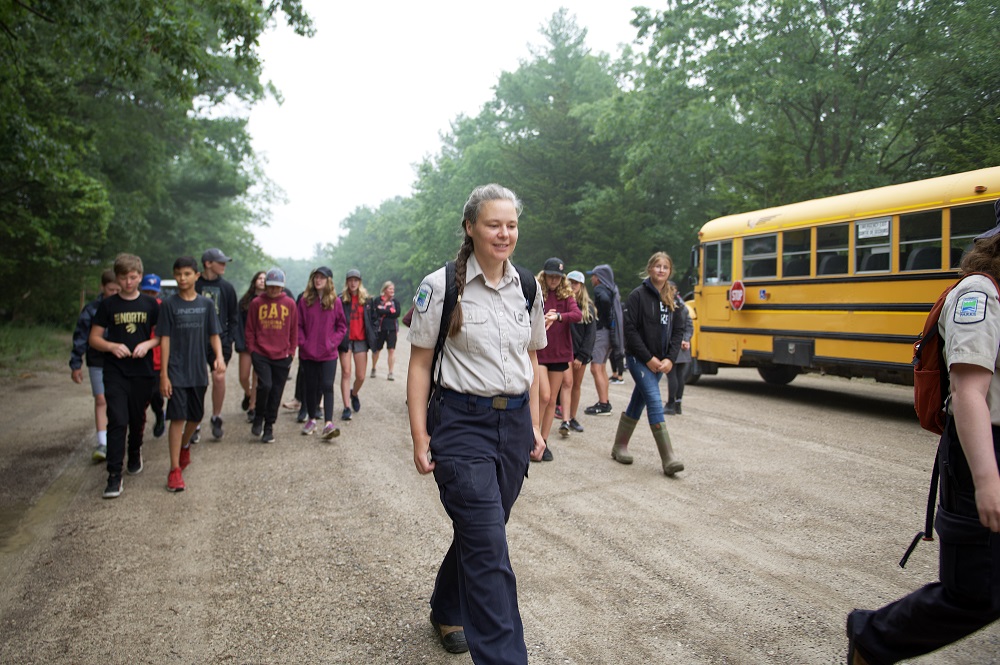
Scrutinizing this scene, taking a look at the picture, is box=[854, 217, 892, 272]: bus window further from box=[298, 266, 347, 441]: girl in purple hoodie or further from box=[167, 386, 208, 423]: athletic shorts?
box=[167, 386, 208, 423]: athletic shorts

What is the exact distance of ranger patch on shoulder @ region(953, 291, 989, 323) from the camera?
7.60ft

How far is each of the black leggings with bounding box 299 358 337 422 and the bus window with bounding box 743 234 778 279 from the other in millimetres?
7415

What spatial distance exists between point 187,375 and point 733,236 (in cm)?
967

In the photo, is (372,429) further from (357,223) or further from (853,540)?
(357,223)

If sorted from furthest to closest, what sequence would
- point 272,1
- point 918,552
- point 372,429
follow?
point 272,1
point 372,429
point 918,552

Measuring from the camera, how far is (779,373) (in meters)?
13.0

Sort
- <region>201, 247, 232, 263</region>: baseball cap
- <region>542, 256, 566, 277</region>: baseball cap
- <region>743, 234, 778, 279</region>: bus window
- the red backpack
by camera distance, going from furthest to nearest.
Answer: <region>743, 234, 778, 279</region>: bus window → <region>201, 247, 232, 263</region>: baseball cap → <region>542, 256, 566, 277</region>: baseball cap → the red backpack

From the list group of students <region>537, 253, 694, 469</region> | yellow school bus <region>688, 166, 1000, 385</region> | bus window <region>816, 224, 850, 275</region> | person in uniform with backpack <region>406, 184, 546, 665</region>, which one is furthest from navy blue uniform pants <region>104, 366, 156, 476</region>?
bus window <region>816, 224, 850, 275</region>

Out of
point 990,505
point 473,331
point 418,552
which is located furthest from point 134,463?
point 990,505

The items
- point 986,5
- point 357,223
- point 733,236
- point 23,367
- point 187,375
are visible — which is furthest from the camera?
point 357,223

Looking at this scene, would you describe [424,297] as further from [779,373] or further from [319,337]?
[779,373]

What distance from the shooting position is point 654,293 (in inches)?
257

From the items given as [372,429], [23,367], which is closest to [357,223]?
[23,367]

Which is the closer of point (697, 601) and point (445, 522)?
point (697, 601)
